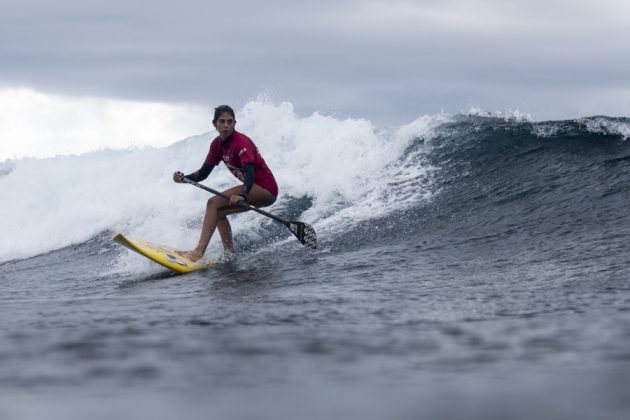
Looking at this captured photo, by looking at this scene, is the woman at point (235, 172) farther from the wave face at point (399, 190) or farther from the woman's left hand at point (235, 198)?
the wave face at point (399, 190)

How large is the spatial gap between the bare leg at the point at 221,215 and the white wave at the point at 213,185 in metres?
0.35

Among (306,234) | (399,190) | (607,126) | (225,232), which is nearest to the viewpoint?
(306,234)

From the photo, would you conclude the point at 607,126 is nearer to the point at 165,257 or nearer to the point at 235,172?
the point at 235,172

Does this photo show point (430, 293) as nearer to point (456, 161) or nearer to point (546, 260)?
point (546, 260)

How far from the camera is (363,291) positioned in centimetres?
517

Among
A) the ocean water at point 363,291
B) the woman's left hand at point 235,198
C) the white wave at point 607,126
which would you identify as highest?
the white wave at point 607,126

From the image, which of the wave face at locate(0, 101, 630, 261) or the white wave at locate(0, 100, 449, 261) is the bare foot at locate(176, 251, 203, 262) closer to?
the white wave at locate(0, 100, 449, 261)

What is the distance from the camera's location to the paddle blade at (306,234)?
26.2 feet

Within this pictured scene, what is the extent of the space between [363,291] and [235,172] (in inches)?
129

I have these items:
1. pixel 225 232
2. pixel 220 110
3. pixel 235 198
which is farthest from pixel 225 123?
pixel 225 232

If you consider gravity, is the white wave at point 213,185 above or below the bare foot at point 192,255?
above

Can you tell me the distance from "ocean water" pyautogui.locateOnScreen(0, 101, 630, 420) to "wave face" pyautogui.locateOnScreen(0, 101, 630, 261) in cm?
4

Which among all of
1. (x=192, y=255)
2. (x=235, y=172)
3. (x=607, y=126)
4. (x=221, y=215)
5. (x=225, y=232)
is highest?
(x=607, y=126)

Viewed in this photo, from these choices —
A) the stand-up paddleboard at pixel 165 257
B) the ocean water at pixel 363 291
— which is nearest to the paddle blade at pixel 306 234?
the ocean water at pixel 363 291
